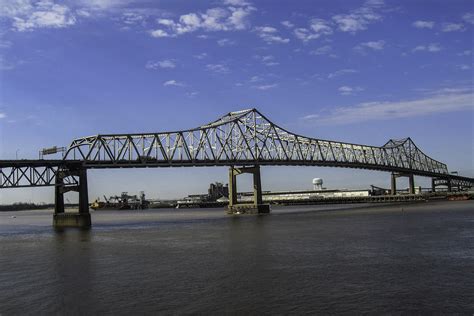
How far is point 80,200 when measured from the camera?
97750 mm

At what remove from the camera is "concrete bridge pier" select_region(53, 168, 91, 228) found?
319ft

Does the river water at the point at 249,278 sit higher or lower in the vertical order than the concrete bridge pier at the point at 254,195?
lower

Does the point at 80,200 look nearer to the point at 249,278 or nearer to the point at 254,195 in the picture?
the point at 254,195

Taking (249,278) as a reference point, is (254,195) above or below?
above

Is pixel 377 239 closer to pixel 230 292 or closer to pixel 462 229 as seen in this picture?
pixel 462 229

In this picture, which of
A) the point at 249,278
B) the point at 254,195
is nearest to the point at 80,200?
the point at 254,195

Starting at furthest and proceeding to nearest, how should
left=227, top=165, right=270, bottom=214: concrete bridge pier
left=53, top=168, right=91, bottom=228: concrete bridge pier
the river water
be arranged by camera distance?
left=227, top=165, right=270, bottom=214: concrete bridge pier
left=53, top=168, right=91, bottom=228: concrete bridge pier
the river water

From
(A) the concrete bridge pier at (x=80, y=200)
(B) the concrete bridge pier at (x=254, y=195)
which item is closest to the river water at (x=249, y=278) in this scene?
(A) the concrete bridge pier at (x=80, y=200)

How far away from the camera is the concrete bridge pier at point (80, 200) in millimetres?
97250

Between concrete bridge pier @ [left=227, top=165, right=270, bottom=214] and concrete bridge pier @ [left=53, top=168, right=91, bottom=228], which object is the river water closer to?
concrete bridge pier @ [left=53, top=168, right=91, bottom=228]

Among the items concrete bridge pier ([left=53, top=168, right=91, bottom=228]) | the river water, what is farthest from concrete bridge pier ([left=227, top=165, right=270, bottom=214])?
the river water

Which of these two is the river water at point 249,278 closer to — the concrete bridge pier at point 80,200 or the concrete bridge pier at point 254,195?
the concrete bridge pier at point 80,200

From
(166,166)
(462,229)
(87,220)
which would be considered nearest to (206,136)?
(166,166)

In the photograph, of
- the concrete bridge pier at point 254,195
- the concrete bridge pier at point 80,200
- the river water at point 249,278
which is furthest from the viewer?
the concrete bridge pier at point 254,195
